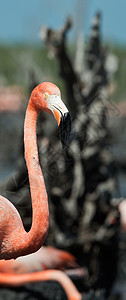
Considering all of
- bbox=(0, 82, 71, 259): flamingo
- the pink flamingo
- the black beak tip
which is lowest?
the pink flamingo

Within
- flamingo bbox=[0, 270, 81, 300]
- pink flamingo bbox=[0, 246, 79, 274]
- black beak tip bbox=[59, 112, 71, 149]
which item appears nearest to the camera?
black beak tip bbox=[59, 112, 71, 149]

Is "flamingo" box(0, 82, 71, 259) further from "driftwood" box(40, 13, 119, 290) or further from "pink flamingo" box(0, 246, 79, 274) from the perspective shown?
"driftwood" box(40, 13, 119, 290)

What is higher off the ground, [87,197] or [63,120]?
[63,120]

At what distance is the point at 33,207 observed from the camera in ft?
4.76

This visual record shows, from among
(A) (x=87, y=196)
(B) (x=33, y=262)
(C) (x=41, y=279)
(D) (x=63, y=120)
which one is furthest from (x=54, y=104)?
(A) (x=87, y=196)

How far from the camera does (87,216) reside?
4.13 m

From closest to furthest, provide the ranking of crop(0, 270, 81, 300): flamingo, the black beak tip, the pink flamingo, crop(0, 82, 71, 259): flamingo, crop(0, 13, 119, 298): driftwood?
the black beak tip → crop(0, 82, 71, 259): flamingo → crop(0, 270, 81, 300): flamingo → the pink flamingo → crop(0, 13, 119, 298): driftwood

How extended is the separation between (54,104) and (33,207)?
0.36 meters

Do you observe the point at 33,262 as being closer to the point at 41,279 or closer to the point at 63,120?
the point at 41,279

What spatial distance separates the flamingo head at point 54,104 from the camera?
128cm

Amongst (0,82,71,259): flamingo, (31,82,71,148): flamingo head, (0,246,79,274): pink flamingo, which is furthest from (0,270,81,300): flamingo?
(31,82,71,148): flamingo head

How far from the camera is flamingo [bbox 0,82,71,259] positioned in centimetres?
143

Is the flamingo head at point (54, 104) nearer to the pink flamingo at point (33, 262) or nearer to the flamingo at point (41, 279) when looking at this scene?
the flamingo at point (41, 279)

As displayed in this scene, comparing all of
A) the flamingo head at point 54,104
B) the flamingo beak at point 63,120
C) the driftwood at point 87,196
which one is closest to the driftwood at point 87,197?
the driftwood at point 87,196
